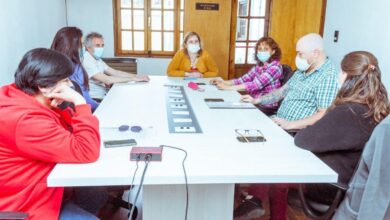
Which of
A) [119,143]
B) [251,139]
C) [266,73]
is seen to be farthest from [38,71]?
[266,73]

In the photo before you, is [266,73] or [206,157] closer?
[206,157]

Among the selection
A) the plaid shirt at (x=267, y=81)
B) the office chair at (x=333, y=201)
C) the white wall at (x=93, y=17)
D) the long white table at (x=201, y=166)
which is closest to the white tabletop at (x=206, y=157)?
the long white table at (x=201, y=166)

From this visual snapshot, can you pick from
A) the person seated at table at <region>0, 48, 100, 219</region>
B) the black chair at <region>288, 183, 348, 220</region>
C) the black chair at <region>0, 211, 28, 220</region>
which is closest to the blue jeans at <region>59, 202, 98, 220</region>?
the person seated at table at <region>0, 48, 100, 219</region>

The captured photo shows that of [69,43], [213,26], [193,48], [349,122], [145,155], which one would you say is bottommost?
[145,155]

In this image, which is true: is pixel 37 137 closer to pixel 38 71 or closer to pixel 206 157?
pixel 38 71

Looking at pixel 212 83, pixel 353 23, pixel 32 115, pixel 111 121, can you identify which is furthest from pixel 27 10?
pixel 353 23

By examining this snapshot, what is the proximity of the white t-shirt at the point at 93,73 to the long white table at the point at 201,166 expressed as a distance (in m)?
1.14

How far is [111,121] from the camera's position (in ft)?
6.20

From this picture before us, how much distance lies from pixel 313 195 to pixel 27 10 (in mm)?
3334

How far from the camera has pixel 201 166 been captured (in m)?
1.29

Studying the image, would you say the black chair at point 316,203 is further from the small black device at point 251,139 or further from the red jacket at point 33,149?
the red jacket at point 33,149

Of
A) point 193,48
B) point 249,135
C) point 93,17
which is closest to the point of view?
point 249,135

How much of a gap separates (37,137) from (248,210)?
4.50 ft

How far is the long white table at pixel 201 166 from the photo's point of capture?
3.99 feet
